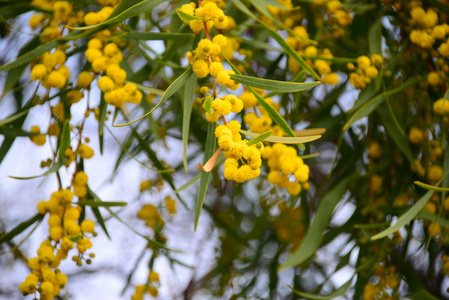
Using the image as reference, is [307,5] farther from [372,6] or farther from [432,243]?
[432,243]

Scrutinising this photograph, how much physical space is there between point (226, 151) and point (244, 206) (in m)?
1.25

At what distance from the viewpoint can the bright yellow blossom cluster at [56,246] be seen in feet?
2.61

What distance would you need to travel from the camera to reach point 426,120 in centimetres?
109

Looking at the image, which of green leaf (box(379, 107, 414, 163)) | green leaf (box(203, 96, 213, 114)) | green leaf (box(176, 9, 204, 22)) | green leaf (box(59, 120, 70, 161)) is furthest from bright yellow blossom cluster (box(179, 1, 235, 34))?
green leaf (box(379, 107, 414, 163))

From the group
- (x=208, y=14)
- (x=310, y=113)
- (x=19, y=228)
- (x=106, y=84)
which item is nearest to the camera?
(x=208, y=14)

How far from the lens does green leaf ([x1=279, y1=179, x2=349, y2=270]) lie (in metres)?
0.89

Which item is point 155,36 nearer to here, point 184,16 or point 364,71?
point 184,16

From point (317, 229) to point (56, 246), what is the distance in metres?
0.47

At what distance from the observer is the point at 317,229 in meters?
Result: 0.97

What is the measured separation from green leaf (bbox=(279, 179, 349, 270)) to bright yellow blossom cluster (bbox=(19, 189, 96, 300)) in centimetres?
35

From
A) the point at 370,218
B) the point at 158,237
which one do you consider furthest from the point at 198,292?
the point at 370,218

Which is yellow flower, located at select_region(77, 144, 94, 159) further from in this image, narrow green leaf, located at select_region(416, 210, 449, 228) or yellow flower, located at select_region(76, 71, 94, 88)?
narrow green leaf, located at select_region(416, 210, 449, 228)

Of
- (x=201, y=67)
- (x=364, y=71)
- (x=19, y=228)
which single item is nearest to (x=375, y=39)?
(x=364, y=71)

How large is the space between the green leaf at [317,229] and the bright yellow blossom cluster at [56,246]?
13.7 inches
